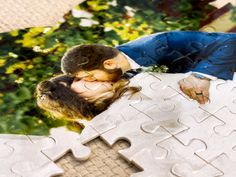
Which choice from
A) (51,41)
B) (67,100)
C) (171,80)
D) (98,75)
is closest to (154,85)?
(171,80)

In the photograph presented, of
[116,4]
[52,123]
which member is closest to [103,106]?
[52,123]

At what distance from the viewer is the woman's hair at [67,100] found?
5.12ft

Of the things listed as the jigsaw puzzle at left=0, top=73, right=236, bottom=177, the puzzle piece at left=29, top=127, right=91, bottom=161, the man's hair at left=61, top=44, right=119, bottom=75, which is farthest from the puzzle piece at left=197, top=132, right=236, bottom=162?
the man's hair at left=61, top=44, right=119, bottom=75

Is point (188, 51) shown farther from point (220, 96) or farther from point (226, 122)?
point (226, 122)

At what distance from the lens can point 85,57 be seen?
1744 millimetres

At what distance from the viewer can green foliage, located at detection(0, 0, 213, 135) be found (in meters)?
1.56

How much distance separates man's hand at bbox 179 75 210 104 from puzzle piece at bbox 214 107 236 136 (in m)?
0.07

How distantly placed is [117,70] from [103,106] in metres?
0.18

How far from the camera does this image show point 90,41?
1829mm

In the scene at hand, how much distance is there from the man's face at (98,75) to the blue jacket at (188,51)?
118mm

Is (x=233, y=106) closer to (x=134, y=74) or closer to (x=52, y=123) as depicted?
(x=134, y=74)

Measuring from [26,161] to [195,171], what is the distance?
485mm

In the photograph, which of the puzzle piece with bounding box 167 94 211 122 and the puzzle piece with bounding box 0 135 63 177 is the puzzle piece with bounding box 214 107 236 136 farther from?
the puzzle piece with bounding box 0 135 63 177

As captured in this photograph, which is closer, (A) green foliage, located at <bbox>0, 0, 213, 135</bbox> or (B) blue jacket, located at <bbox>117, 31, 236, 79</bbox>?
(A) green foliage, located at <bbox>0, 0, 213, 135</bbox>
